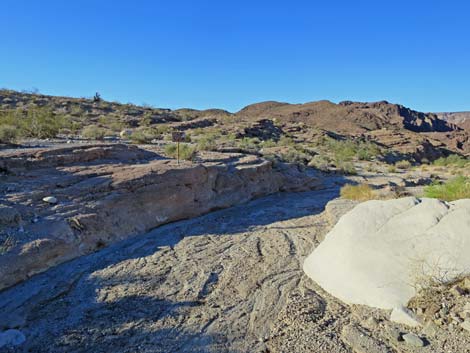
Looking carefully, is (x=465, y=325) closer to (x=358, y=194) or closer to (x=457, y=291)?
(x=457, y=291)

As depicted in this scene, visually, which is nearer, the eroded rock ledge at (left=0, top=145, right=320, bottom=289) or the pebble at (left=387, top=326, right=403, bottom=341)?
the pebble at (left=387, top=326, right=403, bottom=341)

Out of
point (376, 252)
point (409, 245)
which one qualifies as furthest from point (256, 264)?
point (409, 245)

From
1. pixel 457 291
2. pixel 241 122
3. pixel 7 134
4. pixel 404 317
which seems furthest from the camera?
pixel 241 122

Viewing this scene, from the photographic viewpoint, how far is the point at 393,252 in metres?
4.93

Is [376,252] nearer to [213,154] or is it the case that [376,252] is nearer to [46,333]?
[46,333]

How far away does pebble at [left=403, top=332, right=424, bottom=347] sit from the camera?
3.73 metres

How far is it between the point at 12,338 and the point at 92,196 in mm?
3825

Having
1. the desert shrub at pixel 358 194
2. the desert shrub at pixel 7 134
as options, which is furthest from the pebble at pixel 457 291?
the desert shrub at pixel 7 134

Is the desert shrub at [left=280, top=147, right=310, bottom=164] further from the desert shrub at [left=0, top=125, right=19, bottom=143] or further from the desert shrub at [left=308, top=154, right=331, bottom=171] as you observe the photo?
the desert shrub at [left=0, top=125, right=19, bottom=143]

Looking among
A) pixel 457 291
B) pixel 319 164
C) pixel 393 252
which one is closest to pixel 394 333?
pixel 457 291

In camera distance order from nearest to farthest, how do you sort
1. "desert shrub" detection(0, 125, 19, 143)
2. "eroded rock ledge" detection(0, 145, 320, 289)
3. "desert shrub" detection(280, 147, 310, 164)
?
"eroded rock ledge" detection(0, 145, 320, 289) < "desert shrub" detection(0, 125, 19, 143) < "desert shrub" detection(280, 147, 310, 164)

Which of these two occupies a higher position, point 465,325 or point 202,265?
point 465,325

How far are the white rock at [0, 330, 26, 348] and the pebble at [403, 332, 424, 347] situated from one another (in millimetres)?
3979

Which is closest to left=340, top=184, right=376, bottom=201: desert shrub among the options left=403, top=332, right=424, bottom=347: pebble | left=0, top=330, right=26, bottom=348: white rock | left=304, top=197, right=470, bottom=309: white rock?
left=304, top=197, right=470, bottom=309: white rock
